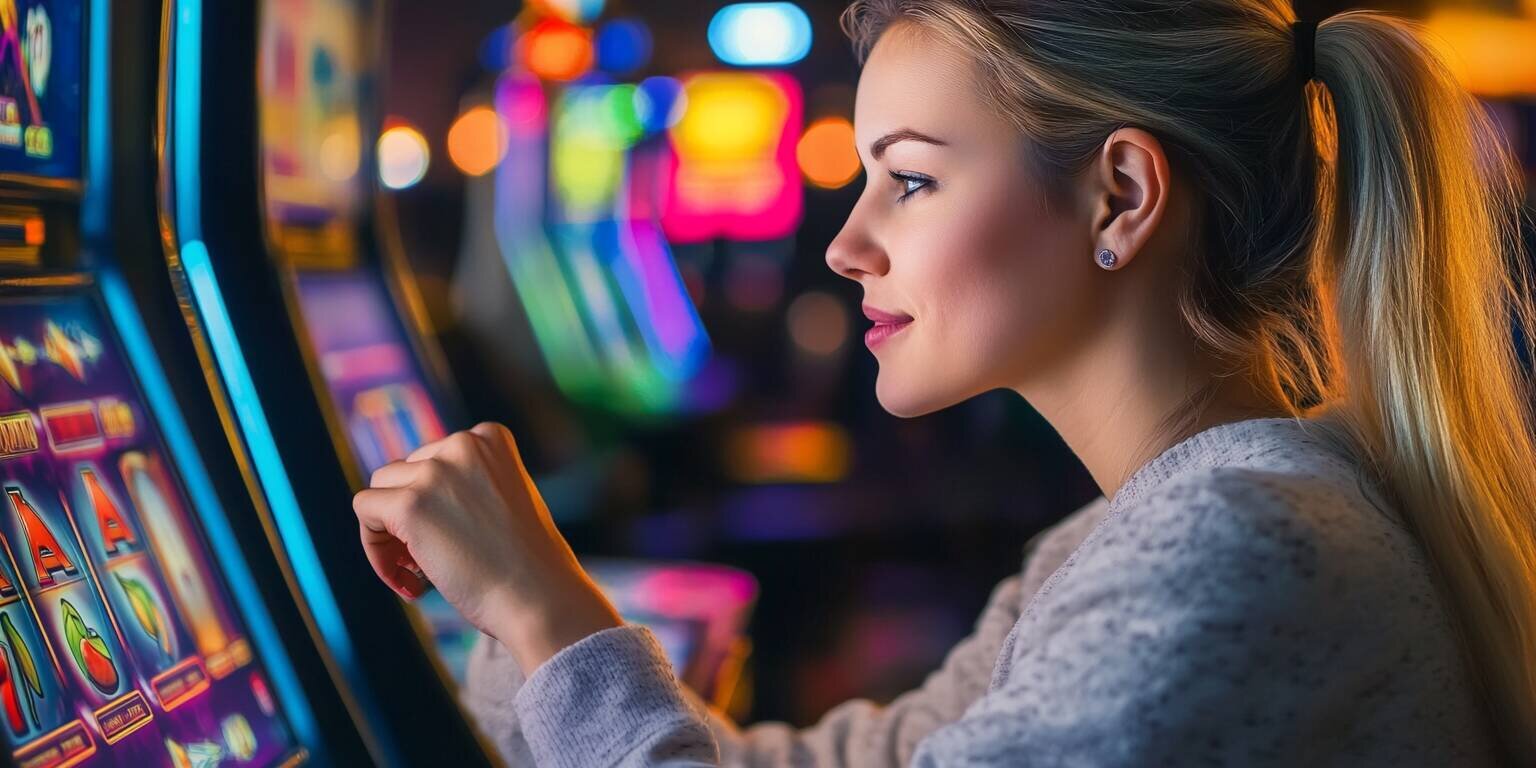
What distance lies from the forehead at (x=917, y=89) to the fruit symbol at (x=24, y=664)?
705 millimetres

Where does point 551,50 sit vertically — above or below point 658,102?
above

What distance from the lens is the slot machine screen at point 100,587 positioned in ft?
2.83

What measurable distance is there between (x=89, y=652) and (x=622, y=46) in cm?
541

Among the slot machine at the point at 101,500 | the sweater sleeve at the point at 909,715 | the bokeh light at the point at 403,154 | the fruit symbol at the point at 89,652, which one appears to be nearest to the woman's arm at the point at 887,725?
the sweater sleeve at the point at 909,715

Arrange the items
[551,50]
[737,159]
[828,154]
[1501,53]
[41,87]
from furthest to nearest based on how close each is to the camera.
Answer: [828,154] → [737,159] → [551,50] → [1501,53] → [41,87]

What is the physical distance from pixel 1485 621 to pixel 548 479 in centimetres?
336

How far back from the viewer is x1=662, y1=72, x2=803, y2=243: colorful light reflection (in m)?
6.55

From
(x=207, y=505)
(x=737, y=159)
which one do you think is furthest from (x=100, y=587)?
(x=737, y=159)

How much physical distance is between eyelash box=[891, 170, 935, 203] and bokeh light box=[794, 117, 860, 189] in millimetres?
6417

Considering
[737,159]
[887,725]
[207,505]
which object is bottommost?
[887,725]

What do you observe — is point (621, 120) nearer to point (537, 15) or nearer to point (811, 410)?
point (537, 15)

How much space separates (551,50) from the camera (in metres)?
5.54

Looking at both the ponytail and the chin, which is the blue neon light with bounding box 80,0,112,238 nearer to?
the chin

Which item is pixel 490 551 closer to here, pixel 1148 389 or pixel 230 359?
pixel 230 359
